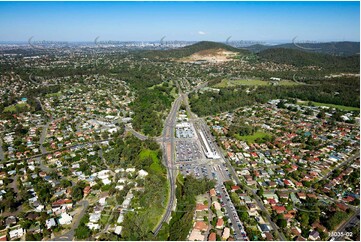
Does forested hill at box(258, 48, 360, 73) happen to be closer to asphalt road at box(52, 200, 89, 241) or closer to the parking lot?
the parking lot

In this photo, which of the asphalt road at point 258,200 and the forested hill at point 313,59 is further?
the forested hill at point 313,59

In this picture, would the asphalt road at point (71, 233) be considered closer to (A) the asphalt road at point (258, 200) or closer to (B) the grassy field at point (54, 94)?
(A) the asphalt road at point (258, 200)

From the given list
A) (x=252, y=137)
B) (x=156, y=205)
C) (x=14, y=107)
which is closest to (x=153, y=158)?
(x=156, y=205)

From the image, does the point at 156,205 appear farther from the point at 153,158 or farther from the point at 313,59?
the point at 313,59

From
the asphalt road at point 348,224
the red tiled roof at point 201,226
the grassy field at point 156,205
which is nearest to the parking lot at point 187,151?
the grassy field at point 156,205

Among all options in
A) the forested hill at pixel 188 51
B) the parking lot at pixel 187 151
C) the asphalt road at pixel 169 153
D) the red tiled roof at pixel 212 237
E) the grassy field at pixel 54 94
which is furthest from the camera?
the forested hill at pixel 188 51

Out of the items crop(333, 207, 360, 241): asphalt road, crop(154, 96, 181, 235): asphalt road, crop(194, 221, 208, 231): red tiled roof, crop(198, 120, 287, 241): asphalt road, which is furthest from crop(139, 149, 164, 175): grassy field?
crop(333, 207, 360, 241): asphalt road
